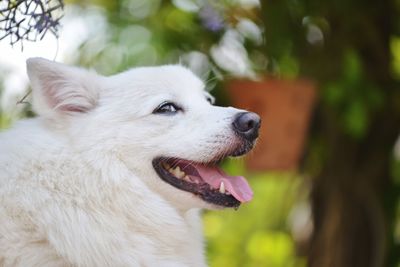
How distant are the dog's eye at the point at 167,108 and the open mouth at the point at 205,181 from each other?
187 millimetres

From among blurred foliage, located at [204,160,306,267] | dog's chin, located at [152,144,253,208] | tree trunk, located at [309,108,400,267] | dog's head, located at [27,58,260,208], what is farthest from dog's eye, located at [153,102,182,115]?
blurred foliage, located at [204,160,306,267]

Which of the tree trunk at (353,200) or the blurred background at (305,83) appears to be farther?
the tree trunk at (353,200)

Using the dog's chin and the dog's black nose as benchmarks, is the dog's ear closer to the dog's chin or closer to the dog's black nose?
the dog's chin

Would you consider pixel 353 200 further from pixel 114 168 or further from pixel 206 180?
pixel 114 168

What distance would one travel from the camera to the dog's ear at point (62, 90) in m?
2.85

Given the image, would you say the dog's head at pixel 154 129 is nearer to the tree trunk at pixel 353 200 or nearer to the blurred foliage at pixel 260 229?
the tree trunk at pixel 353 200

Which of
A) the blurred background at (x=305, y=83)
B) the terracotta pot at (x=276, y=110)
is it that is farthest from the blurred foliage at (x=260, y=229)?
the terracotta pot at (x=276, y=110)

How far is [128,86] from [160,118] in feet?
0.61

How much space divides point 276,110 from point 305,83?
10.3 inches

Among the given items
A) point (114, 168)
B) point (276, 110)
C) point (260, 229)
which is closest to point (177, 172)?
point (114, 168)

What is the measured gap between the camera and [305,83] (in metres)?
5.20

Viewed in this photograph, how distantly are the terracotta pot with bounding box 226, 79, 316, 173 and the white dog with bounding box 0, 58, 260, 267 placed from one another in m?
2.15

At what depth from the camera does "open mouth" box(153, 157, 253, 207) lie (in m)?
2.83

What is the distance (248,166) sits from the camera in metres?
5.26
